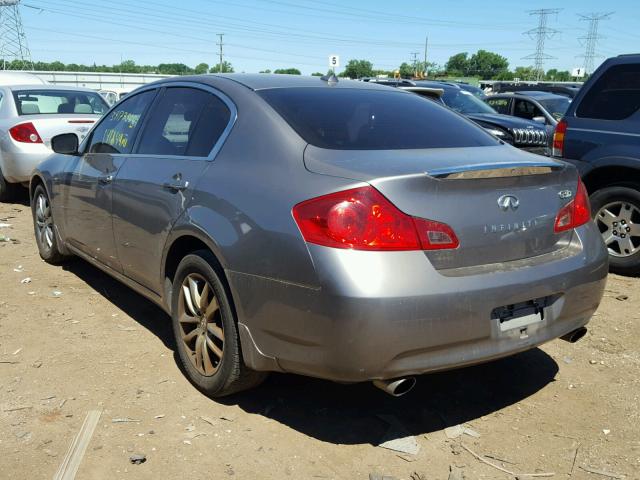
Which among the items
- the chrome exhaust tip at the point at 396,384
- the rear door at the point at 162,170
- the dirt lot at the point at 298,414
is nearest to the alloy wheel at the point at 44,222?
the dirt lot at the point at 298,414

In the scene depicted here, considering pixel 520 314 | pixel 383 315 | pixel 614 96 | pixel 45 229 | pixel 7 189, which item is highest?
pixel 614 96

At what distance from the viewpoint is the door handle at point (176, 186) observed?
3408 millimetres

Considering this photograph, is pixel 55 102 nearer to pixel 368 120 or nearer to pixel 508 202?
pixel 368 120

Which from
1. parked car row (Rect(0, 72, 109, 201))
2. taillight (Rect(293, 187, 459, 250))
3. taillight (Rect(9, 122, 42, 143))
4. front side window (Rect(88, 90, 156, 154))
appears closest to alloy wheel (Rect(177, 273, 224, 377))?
taillight (Rect(293, 187, 459, 250))

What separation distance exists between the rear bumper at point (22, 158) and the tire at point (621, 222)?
6.71m

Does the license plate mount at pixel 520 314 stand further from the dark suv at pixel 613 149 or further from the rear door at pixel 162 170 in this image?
the dark suv at pixel 613 149

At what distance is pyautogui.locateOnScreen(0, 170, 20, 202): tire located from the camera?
8.97m

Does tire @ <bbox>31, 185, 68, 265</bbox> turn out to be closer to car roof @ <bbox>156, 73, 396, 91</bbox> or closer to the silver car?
car roof @ <bbox>156, 73, 396, 91</bbox>

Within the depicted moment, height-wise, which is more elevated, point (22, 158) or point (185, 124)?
point (185, 124)

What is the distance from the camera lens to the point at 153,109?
163 inches

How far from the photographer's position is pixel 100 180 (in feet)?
14.3

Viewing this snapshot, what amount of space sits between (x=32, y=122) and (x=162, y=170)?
18.5 ft

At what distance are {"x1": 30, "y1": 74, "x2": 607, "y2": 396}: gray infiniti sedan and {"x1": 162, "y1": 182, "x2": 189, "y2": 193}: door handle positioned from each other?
1cm

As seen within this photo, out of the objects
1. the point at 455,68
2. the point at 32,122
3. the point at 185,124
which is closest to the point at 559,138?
the point at 185,124
